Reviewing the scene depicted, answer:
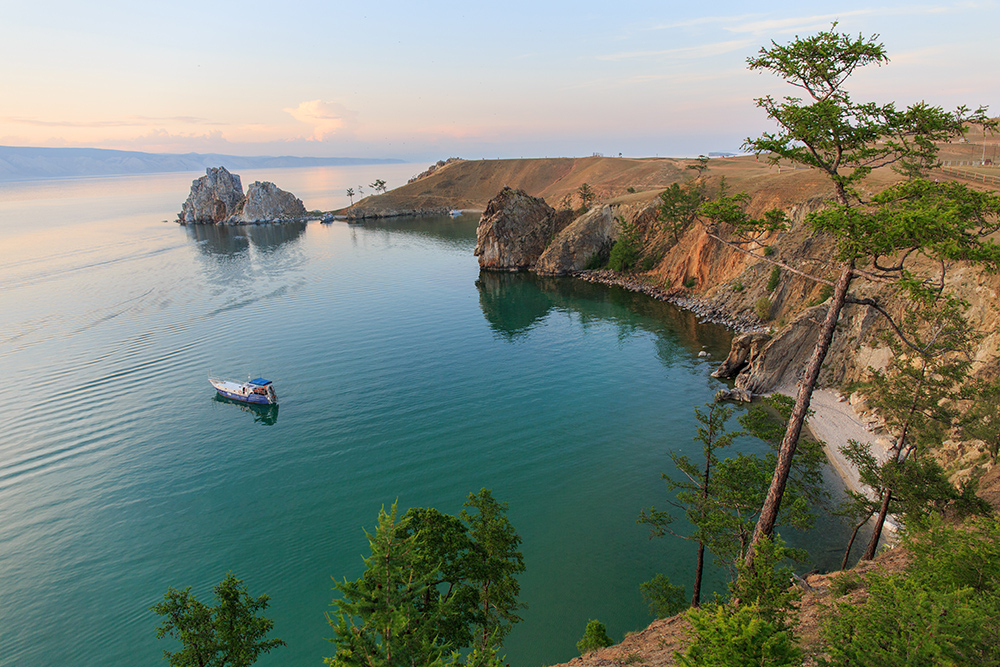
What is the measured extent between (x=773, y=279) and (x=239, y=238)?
171180 mm

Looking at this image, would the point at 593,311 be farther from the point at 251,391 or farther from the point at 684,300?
the point at 251,391

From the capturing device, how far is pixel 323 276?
11031cm

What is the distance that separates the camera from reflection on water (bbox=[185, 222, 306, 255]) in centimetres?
15150

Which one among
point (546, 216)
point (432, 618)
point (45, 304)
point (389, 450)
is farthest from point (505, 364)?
point (45, 304)

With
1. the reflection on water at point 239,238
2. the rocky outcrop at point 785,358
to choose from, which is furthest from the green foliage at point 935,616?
the reflection on water at point 239,238

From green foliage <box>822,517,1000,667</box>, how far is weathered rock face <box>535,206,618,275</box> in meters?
101

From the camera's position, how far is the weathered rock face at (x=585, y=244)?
4429 inches

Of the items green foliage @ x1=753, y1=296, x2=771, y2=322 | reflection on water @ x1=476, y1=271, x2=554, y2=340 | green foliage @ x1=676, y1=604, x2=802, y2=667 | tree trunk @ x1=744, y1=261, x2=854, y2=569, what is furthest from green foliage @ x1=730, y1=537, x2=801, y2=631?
green foliage @ x1=753, y1=296, x2=771, y2=322

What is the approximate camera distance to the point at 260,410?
4931 centimetres

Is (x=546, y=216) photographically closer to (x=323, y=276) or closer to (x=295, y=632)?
(x=323, y=276)

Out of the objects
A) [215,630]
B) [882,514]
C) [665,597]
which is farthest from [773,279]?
[215,630]

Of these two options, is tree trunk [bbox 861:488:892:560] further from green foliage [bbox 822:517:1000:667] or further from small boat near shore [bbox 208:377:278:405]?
small boat near shore [bbox 208:377:278:405]

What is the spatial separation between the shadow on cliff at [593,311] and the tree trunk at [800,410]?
145 ft

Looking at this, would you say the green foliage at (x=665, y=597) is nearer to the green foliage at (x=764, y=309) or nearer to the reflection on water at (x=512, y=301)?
the reflection on water at (x=512, y=301)
